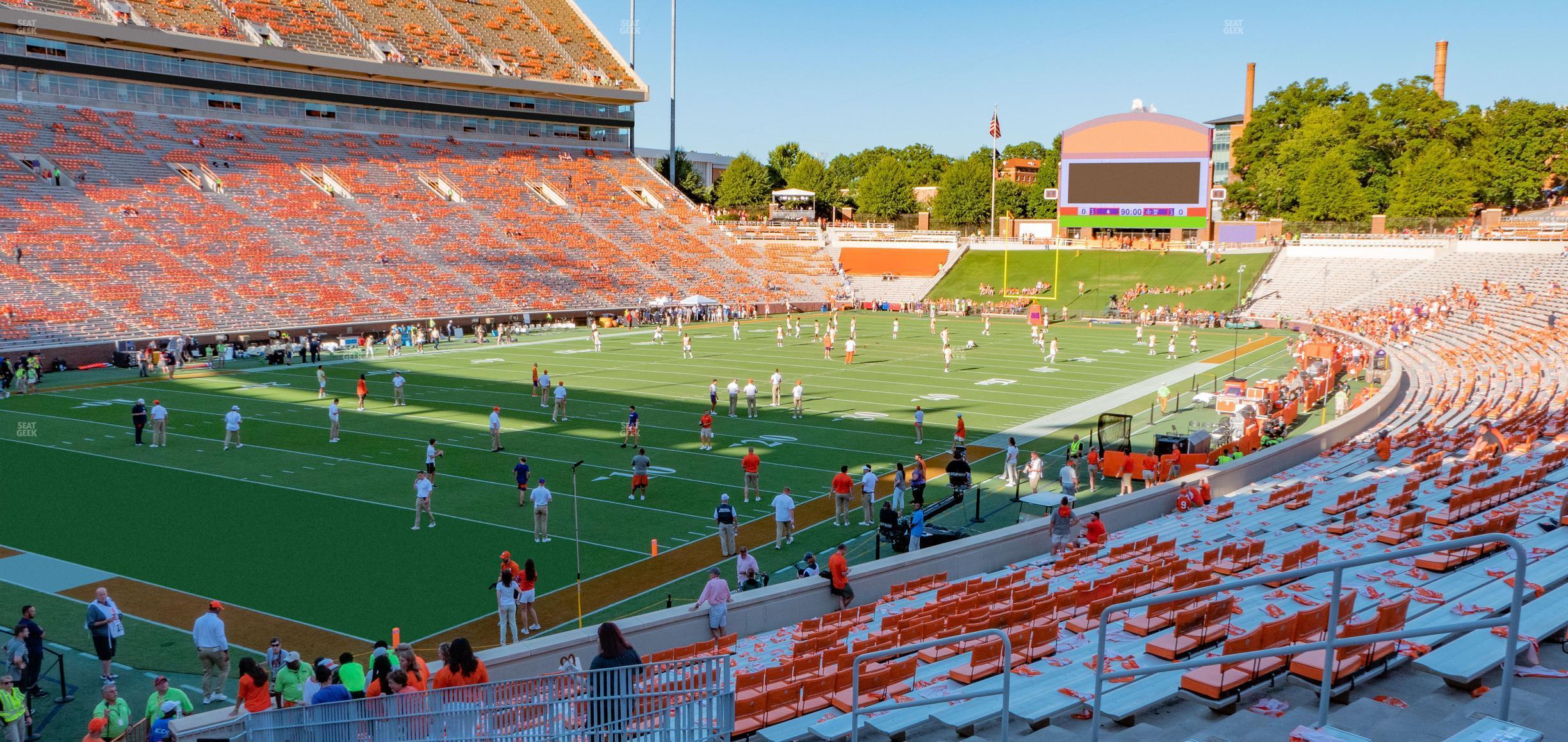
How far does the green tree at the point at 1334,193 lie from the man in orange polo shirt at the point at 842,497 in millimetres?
70230

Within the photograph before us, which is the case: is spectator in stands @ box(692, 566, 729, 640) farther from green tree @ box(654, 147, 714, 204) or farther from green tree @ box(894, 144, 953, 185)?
green tree @ box(894, 144, 953, 185)

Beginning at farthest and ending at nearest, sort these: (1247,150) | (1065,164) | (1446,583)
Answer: (1247,150)
(1065,164)
(1446,583)

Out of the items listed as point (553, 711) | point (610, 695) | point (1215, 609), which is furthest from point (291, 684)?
point (1215, 609)

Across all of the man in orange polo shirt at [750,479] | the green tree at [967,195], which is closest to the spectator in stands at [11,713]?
the man in orange polo shirt at [750,479]

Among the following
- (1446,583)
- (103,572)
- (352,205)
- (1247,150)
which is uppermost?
(1247,150)

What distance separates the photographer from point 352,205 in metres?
57.9

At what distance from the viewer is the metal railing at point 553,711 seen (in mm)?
7285

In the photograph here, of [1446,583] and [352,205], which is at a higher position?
[352,205]

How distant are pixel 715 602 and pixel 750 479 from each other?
832 centimetres

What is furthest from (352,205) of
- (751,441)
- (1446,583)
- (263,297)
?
(1446,583)

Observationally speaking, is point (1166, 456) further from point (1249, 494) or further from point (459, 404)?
point (459, 404)

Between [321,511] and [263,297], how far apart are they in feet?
101

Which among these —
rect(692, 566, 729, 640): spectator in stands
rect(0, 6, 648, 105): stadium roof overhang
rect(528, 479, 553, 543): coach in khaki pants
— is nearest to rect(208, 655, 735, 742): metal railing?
rect(692, 566, 729, 640): spectator in stands

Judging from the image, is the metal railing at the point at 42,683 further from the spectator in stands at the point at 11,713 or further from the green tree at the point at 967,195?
the green tree at the point at 967,195
